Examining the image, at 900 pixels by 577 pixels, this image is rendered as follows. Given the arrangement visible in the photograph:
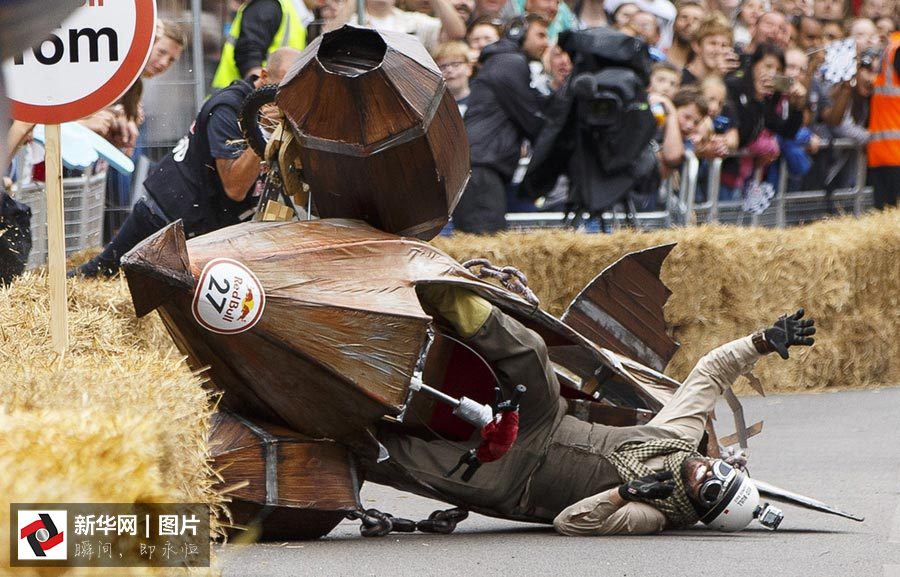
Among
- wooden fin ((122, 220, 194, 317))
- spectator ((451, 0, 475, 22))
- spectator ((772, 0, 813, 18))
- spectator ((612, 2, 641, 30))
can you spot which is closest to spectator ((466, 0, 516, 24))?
spectator ((451, 0, 475, 22))

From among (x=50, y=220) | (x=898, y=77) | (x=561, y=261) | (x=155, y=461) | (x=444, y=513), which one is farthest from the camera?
(x=898, y=77)

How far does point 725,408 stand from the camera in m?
12.8

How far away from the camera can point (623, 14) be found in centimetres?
1468

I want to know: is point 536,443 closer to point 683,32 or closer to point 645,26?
point 645,26

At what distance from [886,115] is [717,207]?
2.31m

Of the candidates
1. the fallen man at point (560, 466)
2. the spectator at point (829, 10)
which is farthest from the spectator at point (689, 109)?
the fallen man at point (560, 466)

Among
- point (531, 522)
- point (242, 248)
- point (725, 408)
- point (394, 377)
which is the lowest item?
point (725, 408)

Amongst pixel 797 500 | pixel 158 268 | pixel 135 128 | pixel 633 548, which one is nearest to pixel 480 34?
pixel 135 128

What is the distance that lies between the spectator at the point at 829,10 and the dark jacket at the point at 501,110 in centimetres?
567

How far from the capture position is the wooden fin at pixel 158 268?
6.70 m

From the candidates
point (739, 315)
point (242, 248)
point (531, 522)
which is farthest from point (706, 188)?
point (242, 248)

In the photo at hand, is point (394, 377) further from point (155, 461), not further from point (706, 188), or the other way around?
point (706, 188)

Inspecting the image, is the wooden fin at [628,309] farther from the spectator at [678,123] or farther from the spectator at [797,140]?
the spectator at [797,140]

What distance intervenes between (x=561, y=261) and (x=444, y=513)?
4.71 meters
